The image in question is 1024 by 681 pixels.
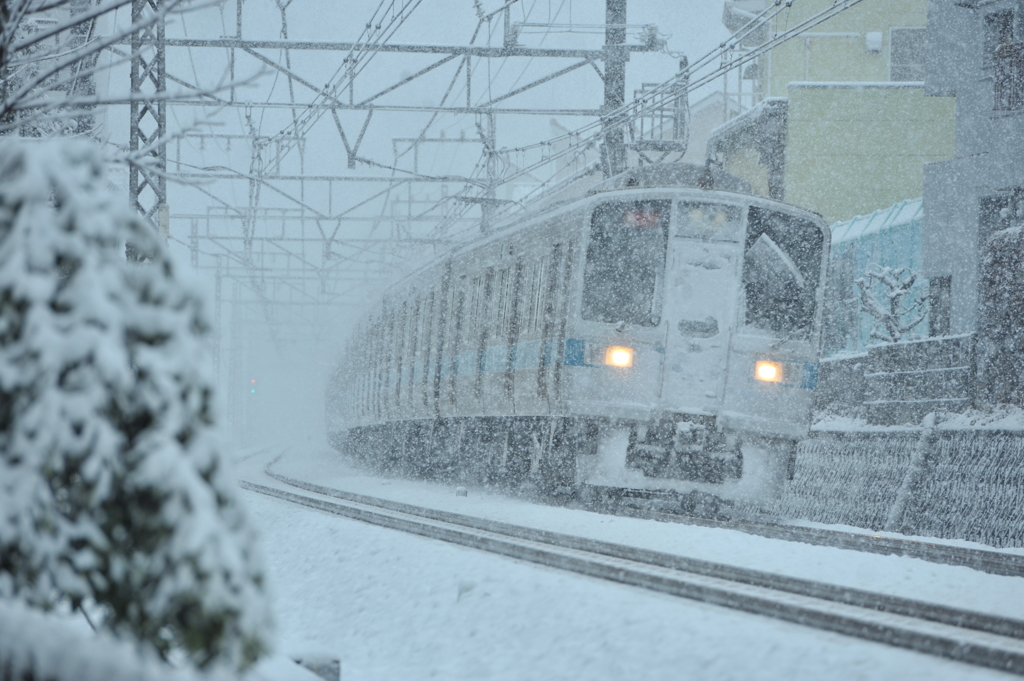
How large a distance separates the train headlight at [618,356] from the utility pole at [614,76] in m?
5.70

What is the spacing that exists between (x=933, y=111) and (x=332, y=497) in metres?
16.7

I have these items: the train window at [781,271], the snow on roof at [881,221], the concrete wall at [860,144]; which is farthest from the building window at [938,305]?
the concrete wall at [860,144]

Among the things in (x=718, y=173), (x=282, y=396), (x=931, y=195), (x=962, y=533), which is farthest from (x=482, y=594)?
(x=282, y=396)

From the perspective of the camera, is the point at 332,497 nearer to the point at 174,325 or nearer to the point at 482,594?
the point at 482,594

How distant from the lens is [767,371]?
11688mm

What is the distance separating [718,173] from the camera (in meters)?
12.3

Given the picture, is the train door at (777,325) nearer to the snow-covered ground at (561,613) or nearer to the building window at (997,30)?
the snow-covered ground at (561,613)

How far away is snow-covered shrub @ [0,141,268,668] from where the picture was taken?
7.03ft

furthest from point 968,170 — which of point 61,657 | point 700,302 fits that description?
point 61,657

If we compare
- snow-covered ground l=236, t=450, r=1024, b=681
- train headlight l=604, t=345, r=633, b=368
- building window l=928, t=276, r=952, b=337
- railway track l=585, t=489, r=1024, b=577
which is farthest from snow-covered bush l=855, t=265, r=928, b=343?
snow-covered ground l=236, t=450, r=1024, b=681

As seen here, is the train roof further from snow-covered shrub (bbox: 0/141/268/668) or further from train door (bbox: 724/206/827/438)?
snow-covered shrub (bbox: 0/141/268/668)

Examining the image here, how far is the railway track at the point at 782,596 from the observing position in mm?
4688

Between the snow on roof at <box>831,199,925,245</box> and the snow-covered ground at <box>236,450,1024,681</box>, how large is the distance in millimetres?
12386

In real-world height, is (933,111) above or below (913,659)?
above
